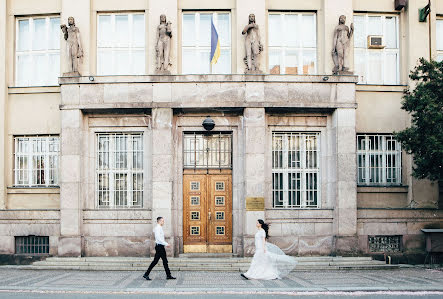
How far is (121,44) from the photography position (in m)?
19.2

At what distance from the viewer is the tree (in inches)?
632

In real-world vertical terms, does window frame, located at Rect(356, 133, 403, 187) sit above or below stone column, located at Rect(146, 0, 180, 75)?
below

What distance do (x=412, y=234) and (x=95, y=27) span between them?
13061mm

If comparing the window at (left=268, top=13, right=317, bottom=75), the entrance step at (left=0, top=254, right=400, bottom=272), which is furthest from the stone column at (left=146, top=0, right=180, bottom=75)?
the entrance step at (left=0, top=254, right=400, bottom=272)

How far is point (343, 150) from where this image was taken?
717 inches

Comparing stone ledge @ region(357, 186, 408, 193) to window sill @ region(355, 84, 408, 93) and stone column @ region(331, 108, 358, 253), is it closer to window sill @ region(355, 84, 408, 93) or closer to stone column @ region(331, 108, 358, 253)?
stone column @ region(331, 108, 358, 253)

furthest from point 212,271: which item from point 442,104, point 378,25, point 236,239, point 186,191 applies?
point 378,25

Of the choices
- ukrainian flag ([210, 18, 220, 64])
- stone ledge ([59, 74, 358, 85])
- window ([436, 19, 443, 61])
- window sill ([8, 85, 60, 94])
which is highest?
window ([436, 19, 443, 61])

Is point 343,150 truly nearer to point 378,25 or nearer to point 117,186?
point 378,25

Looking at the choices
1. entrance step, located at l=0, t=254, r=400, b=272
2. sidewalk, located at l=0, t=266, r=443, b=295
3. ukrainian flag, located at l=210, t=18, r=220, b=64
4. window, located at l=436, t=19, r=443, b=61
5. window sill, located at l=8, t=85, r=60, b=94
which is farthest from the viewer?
window, located at l=436, t=19, r=443, b=61

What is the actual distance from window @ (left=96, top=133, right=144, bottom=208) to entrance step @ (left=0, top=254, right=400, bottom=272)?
2.11m

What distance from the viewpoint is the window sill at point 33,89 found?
758 inches

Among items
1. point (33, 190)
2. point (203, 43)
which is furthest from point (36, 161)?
point (203, 43)

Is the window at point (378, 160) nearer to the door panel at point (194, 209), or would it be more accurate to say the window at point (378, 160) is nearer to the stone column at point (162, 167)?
the door panel at point (194, 209)
